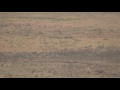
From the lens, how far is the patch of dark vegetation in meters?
8.07

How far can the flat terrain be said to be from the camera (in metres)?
7.09

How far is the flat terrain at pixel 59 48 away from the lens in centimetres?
709

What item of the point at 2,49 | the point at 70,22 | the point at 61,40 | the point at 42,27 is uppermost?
the point at 70,22

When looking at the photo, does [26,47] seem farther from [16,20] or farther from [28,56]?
[16,20]

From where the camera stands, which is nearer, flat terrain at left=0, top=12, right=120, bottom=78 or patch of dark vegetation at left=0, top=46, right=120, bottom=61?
flat terrain at left=0, top=12, right=120, bottom=78

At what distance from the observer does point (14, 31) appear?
11.3 meters

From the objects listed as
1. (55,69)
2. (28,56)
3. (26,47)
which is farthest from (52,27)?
(55,69)

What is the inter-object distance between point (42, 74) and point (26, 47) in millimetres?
2390

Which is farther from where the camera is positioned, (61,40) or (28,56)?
(61,40)

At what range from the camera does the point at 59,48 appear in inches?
353

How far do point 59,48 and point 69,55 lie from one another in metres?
0.79

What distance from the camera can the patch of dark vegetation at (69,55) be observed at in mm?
8070

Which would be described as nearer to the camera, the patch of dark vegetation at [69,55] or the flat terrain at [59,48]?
the flat terrain at [59,48]

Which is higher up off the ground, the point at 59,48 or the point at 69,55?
the point at 59,48
